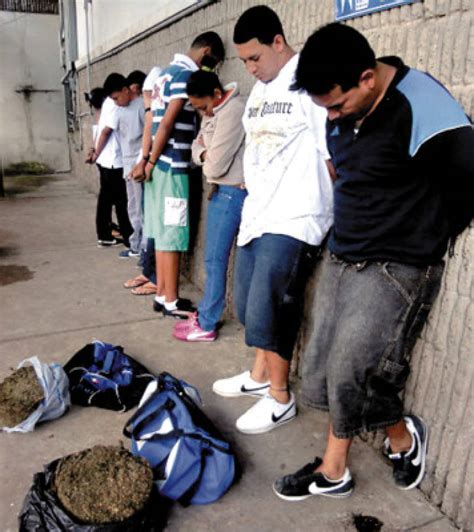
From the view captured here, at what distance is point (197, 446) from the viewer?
2195mm

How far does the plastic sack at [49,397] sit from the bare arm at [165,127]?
1711 mm

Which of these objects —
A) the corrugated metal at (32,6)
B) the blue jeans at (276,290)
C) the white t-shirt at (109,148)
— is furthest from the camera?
the corrugated metal at (32,6)

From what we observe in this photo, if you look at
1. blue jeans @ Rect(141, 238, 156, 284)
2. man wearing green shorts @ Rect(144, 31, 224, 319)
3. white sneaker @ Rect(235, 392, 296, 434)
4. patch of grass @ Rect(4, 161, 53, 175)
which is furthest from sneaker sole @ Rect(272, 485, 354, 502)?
patch of grass @ Rect(4, 161, 53, 175)

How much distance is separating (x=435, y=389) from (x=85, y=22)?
9699mm

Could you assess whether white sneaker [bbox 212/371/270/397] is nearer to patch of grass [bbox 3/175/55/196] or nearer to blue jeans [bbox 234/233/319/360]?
blue jeans [bbox 234/233/319/360]

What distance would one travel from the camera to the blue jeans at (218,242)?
325 cm

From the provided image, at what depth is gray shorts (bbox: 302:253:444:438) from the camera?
74.6 inches

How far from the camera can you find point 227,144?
312 centimetres

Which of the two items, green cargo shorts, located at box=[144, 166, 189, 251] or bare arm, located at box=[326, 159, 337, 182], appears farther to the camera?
green cargo shorts, located at box=[144, 166, 189, 251]

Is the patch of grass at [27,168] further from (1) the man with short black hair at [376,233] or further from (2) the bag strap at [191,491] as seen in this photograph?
(1) the man with short black hair at [376,233]

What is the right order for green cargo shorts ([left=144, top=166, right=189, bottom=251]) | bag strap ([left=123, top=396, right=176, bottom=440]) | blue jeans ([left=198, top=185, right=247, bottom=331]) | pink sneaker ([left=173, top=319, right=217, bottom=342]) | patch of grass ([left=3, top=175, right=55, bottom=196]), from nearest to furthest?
bag strap ([left=123, top=396, right=176, bottom=440]) < blue jeans ([left=198, top=185, right=247, bottom=331]) < pink sneaker ([left=173, top=319, right=217, bottom=342]) < green cargo shorts ([left=144, top=166, right=189, bottom=251]) < patch of grass ([left=3, top=175, right=55, bottom=196])

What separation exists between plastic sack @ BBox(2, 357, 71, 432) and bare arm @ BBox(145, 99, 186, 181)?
1711mm

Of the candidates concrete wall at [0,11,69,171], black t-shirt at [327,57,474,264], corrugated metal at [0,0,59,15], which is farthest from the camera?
concrete wall at [0,11,69,171]

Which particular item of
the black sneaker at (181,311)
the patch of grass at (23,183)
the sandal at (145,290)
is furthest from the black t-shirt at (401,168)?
the patch of grass at (23,183)
